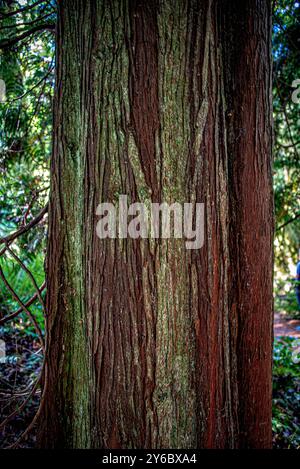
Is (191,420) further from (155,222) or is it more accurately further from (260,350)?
(155,222)

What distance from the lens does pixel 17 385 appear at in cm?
369

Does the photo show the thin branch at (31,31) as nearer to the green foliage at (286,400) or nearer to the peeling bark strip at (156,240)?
the peeling bark strip at (156,240)

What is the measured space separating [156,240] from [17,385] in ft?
9.55

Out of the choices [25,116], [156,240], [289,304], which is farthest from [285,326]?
[156,240]

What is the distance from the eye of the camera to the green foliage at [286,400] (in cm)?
314

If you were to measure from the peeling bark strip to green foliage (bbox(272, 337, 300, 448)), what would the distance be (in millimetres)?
916

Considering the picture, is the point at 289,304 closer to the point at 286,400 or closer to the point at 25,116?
the point at 286,400

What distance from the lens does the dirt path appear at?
6.89 meters

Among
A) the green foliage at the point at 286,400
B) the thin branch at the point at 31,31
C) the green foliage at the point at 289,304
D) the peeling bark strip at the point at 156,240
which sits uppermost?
the thin branch at the point at 31,31

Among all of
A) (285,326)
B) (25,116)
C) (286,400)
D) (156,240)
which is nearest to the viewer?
(156,240)

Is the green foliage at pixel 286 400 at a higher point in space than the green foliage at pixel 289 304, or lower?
lower

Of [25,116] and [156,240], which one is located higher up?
[25,116]

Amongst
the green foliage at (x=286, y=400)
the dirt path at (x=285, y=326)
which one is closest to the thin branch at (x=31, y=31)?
the green foliage at (x=286, y=400)

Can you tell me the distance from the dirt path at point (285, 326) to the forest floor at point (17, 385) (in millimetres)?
3595
